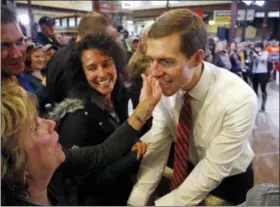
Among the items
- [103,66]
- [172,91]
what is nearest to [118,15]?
[103,66]

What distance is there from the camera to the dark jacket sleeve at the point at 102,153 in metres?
0.94

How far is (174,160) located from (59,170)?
15.8 inches

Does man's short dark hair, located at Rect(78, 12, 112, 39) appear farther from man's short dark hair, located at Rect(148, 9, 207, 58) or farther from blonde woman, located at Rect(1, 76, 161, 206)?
blonde woman, located at Rect(1, 76, 161, 206)

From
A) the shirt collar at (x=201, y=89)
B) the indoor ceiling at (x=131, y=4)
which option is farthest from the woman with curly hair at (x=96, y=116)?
the indoor ceiling at (x=131, y=4)

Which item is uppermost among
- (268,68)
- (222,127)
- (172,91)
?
(172,91)

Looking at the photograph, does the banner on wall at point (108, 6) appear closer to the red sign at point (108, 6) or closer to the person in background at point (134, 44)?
the red sign at point (108, 6)

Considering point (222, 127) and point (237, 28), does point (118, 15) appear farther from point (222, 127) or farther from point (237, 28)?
point (222, 127)

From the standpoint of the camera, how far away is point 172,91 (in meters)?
0.97

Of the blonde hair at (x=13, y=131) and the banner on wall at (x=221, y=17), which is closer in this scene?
the blonde hair at (x=13, y=131)

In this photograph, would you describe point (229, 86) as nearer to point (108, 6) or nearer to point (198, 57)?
point (198, 57)

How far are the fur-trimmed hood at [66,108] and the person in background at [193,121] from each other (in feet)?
0.92

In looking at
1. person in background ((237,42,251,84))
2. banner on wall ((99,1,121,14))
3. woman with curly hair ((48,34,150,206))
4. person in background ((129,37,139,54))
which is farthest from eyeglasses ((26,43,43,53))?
banner on wall ((99,1,121,14))

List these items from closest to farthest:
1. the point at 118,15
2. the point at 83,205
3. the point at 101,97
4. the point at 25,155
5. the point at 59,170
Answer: the point at 25,155, the point at 59,170, the point at 83,205, the point at 101,97, the point at 118,15

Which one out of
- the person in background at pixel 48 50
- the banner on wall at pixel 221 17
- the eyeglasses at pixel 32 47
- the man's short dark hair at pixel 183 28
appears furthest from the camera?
the person in background at pixel 48 50
